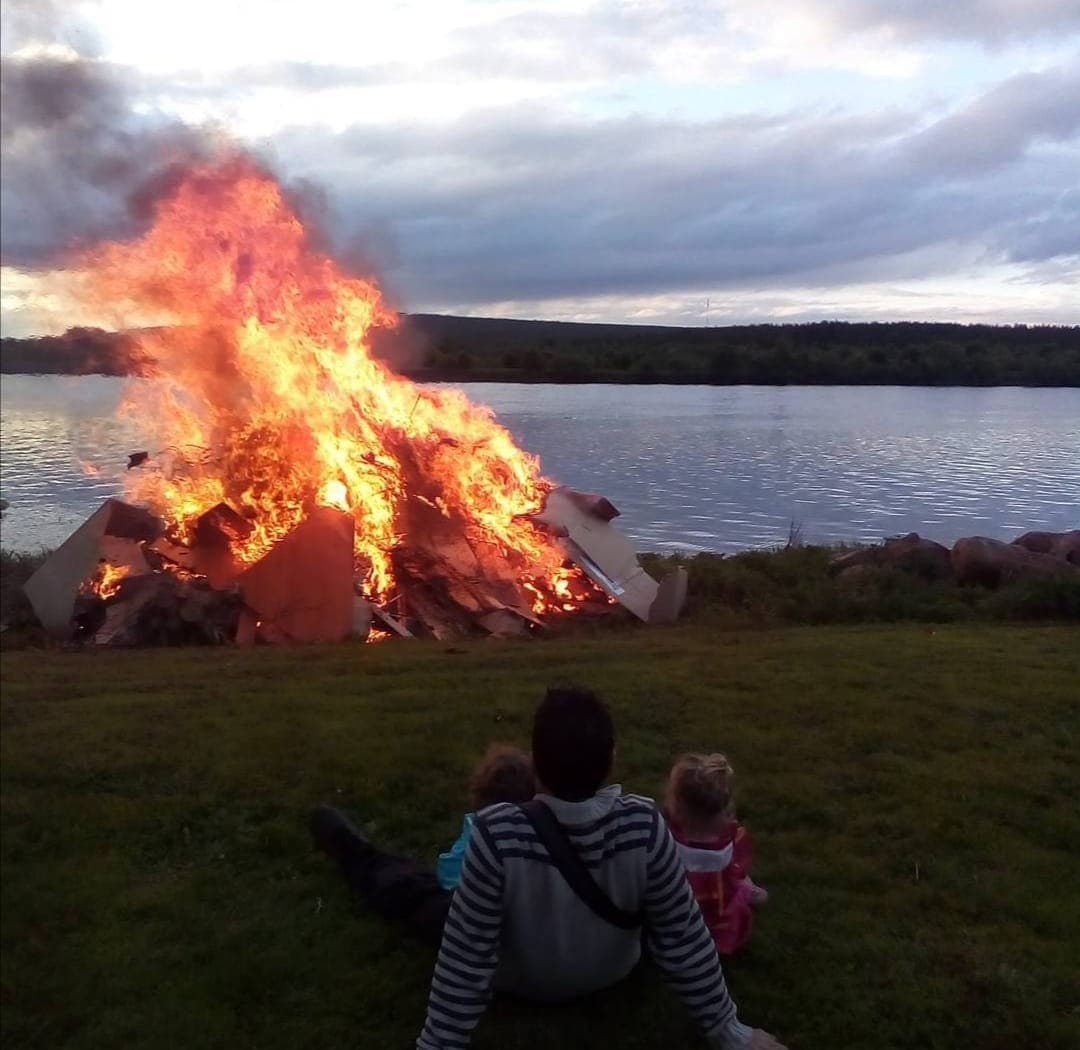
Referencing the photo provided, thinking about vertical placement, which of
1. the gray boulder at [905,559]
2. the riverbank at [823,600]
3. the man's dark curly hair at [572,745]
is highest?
the man's dark curly hair at [572,745]

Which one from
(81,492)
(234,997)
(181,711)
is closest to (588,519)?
(181,711)

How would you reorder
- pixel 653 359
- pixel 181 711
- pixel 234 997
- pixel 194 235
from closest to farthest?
1. pixel 234 997
2. pixel 181 711
3. pixel 194 235
4. pixel 653 359

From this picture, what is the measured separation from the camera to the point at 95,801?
18.1ft

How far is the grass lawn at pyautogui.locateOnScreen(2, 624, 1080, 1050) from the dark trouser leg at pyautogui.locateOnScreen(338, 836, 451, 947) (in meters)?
0.09

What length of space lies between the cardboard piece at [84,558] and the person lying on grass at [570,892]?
8.70 meters

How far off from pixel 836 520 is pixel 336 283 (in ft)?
38.7

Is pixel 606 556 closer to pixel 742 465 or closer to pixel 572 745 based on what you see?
pixel 572 745

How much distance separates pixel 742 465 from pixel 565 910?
26394 millimetres

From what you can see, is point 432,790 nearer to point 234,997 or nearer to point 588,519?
point 234,997

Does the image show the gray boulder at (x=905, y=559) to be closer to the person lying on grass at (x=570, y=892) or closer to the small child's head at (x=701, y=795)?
the small child's head at (x=701, y=795)

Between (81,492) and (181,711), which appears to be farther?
(81,492)

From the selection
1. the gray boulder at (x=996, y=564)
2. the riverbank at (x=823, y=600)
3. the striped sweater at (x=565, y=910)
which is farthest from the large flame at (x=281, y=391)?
the striped sweater at (x=565, y=910)

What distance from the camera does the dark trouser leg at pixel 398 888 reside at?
13.8 ft

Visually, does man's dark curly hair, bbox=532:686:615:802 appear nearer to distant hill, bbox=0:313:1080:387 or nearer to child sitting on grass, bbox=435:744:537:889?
child sitting on grass, bbox=435:744:537:889
